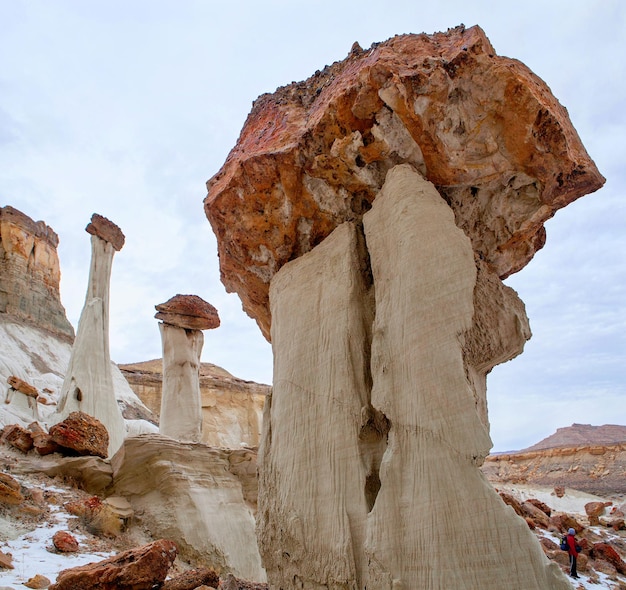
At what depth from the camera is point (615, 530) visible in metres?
9.30

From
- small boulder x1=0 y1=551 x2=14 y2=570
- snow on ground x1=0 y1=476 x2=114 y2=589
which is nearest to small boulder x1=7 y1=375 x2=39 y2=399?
snow on ground x1=0 y1=476 x2=114 y2=589

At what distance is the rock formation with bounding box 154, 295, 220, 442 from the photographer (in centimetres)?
1518

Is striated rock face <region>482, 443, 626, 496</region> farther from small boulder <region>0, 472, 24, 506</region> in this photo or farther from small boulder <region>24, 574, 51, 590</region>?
small boulder <region>24, 574, 51, 590</region>

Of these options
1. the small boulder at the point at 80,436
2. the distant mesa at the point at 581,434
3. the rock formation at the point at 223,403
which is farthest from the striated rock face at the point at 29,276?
the distant mesa at the point at 581,434

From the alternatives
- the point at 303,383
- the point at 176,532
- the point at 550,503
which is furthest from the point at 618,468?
the point at 303,383

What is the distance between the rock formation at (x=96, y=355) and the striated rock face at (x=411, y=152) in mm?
10361

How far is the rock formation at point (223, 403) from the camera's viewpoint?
1177 inches

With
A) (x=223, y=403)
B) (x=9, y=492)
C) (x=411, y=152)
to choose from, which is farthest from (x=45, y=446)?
(x=223, y=403)

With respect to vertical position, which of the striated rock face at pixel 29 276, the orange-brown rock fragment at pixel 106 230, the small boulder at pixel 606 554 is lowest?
the small boulder at pixel 606 554

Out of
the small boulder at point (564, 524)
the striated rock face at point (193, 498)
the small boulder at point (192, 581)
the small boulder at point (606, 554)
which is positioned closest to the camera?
the small boulder at point (192, 581)

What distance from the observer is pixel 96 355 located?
15008 millimetres

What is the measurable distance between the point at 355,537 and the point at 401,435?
808 mm

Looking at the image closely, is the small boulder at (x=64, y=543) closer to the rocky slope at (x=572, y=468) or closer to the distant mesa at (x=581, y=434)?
the rocky slope at (x=572, y=468)

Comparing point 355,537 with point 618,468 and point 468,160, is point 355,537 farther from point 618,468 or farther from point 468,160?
point 618,468
